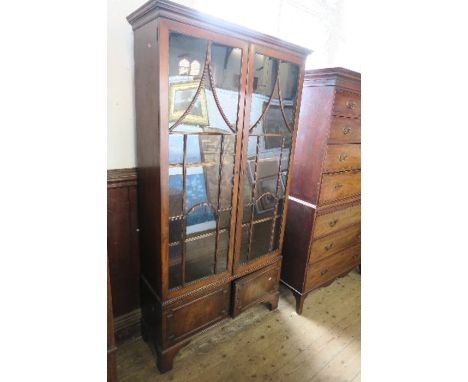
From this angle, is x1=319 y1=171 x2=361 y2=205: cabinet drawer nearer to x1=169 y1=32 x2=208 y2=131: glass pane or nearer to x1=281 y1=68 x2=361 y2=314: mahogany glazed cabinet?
x1=281 y1=68 x2=361 y2=314: mahogany glazed cabinet

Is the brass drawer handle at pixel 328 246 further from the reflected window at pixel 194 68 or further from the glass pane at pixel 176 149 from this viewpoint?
the reflected window at pixel 194 68

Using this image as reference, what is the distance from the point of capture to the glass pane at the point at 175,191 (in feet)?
4.35

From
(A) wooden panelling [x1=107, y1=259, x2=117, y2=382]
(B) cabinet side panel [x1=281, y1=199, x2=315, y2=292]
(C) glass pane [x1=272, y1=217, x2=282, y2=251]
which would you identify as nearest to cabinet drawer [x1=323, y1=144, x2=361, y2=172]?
(B) cabinet side panel [x1=281, y1=199, x2=315, y2=292]

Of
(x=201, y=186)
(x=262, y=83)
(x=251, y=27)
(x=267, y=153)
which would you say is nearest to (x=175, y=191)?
(x=201, y=186)

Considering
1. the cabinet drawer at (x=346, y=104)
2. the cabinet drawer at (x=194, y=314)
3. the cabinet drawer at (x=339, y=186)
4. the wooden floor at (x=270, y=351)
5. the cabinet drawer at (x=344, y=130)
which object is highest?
the cabinet drawer at (x=346, y=104)

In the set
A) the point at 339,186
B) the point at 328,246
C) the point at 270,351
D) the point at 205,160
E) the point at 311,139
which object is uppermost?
the point at 311,139

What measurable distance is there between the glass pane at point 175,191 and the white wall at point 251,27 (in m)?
0.36

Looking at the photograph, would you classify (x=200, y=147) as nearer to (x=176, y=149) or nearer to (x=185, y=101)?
(x=176, y=149)

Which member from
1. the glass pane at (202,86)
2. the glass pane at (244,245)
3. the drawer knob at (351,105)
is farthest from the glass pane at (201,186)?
the drawer knob at (351,105)

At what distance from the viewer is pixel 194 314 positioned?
5.14 ft

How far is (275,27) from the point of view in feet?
6.47

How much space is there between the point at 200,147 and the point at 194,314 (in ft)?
3.02

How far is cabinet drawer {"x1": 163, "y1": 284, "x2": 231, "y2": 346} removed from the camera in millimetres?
1489
